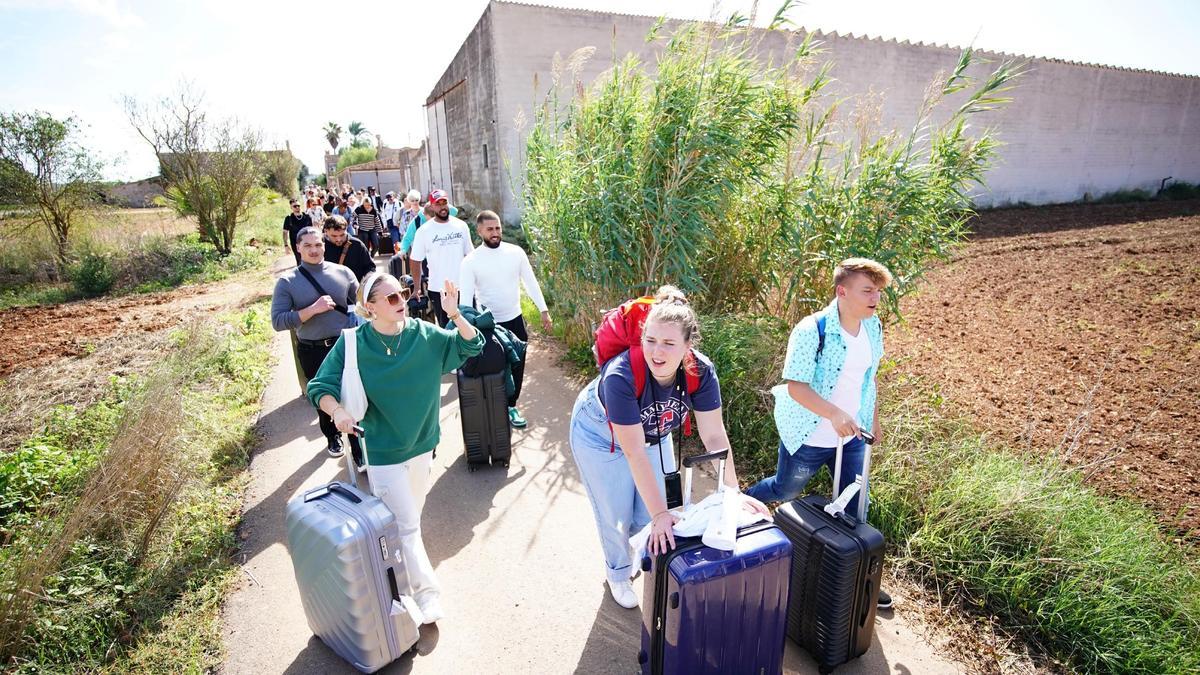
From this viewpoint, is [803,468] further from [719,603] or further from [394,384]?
[394,384]

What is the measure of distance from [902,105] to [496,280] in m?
19.4

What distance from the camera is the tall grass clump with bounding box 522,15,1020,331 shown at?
189 inches

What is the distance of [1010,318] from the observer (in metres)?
7.84

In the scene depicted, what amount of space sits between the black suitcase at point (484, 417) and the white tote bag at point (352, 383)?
1.52 metres

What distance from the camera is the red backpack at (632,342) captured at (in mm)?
2182

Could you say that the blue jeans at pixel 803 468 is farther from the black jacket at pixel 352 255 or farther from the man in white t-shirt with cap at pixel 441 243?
the black jacket at pixel 352 255

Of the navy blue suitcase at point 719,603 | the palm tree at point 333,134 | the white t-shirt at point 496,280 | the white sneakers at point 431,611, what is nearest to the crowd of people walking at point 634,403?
the white sneakers at point 431,611

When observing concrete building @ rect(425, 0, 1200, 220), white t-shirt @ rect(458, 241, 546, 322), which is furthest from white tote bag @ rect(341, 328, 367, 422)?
concrete building @ rect(425, 0, 1200, 220)

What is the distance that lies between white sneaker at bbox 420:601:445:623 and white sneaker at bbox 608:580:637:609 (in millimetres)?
860

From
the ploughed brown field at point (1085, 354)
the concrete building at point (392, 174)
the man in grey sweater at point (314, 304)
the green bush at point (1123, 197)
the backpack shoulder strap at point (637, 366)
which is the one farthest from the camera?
the concrete building at point (392, 174)

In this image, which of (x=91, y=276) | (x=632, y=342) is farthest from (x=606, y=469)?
(x=91, y=276)

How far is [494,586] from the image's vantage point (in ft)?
10.2

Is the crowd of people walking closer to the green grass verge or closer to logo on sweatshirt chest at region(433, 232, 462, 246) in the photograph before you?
the green grass verge

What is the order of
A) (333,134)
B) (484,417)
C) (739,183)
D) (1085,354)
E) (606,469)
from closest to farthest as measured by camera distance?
(606,469), (484,417), (739,183), (1085,354), (333,134)
